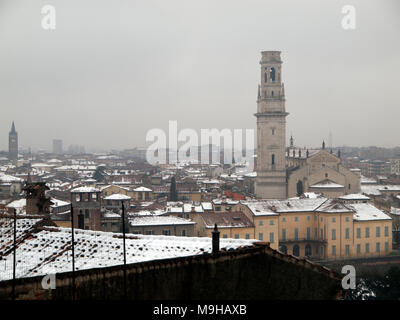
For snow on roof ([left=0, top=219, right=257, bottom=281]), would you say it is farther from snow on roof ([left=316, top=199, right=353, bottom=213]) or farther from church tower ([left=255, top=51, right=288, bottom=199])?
church tower ([left=255, top=51, right=288, bottom=199])

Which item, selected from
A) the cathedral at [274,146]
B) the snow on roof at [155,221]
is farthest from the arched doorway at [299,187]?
the snow on roof at [155,221]

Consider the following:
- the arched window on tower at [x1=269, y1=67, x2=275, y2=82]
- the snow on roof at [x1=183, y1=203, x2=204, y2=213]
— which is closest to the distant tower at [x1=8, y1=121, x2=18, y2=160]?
the arched window on tower at [x1=269, y1=67, x2=275, y2=82]

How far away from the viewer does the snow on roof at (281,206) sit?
31663 mm

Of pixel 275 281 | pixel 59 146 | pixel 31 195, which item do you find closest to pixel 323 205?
pixel 31 195

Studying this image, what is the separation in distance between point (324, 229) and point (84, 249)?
968 inches

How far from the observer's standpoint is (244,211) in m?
32.5

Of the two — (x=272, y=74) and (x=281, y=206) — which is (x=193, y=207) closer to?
(x=281, y=206)

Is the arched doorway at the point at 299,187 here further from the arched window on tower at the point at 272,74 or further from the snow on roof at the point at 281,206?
the snow on roof at the point at 281,206

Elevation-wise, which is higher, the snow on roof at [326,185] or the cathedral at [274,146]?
the cathedral at [274,146]

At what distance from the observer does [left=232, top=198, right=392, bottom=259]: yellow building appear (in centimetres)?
3098

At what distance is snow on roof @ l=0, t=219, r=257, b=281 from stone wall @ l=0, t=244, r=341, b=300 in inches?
16.2

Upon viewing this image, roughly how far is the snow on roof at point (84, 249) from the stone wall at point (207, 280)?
41cm

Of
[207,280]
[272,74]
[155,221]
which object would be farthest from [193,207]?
[207,280]
